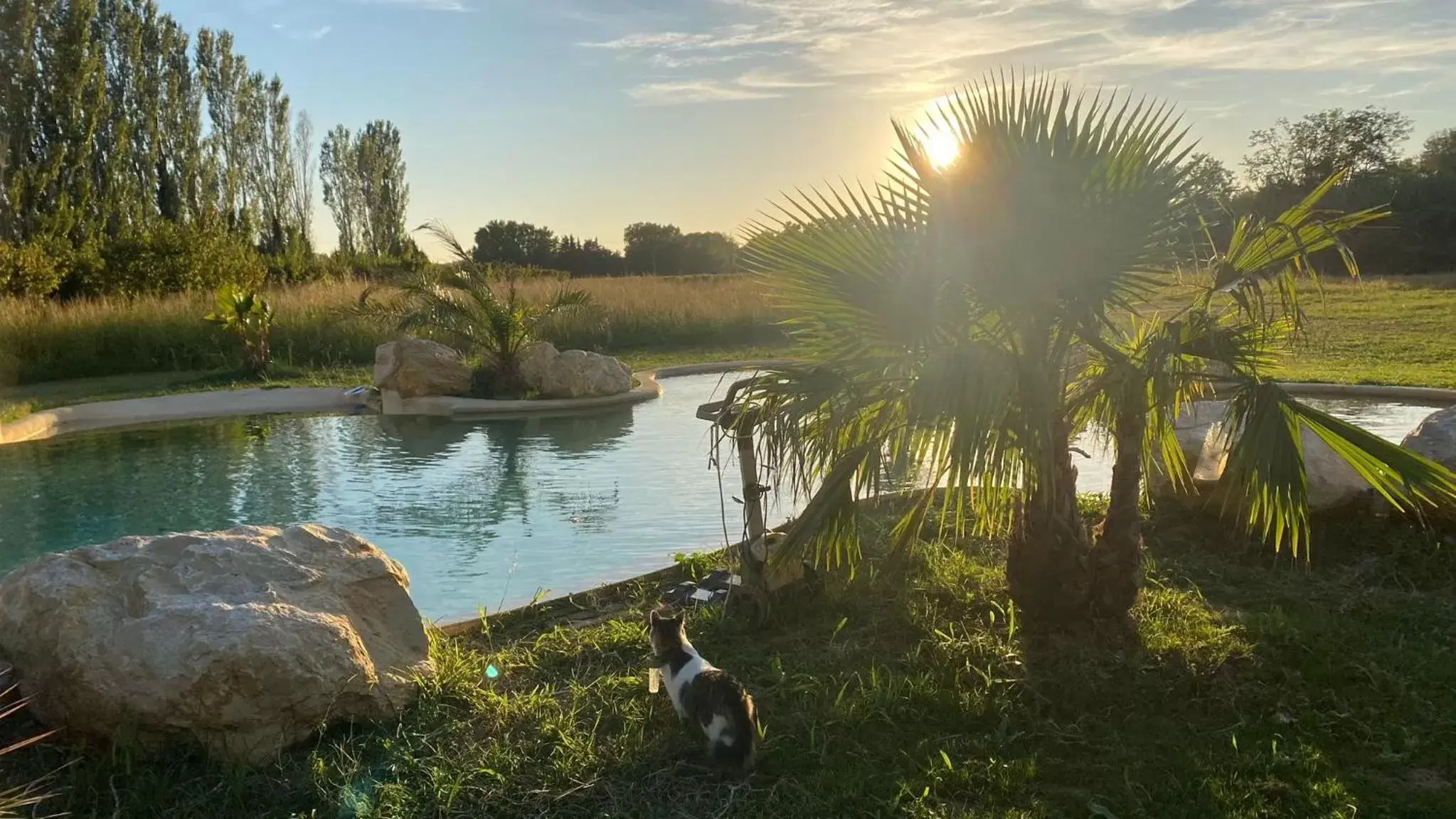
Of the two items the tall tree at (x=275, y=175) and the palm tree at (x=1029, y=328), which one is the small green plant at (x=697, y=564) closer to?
the palm tree at (x=1029, y=328)

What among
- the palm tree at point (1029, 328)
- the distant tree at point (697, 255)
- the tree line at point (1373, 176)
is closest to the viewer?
the palm tree at point (1029, 328)

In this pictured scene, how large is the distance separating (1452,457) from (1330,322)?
14.8m

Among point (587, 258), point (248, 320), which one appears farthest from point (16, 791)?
point (587, 258)

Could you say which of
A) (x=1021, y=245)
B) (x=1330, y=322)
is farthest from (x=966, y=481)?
(x=1330, y=322)

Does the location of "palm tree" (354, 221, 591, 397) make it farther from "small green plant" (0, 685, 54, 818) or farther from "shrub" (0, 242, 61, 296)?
"small green plant" (0, 685, 54, 818)

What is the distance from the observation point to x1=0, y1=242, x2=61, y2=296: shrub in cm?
1719

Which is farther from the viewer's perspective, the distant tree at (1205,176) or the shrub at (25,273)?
the shrub at (25,273)

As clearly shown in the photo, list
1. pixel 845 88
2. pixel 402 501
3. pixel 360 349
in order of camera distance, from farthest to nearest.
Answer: pixel 360 349 < pixel 402 501 < pixel 845 88

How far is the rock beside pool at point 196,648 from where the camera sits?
3037 millimetres

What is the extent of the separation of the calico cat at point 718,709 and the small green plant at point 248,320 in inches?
542

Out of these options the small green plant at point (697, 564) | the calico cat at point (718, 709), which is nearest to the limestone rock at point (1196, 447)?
the small green plant at point (697, 564)

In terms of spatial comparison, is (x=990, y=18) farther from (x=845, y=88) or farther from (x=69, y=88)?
(x=69, y=88)

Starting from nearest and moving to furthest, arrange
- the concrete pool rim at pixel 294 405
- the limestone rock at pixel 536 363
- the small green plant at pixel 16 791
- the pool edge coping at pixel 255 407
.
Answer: the small green plant at pixel 16 791 < the concrete pool rim at pixel 294 405 < the pool edge coping at pixel 255 407 < the limestone rock at pixel 536 363

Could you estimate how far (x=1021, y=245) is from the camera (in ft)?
11.3
